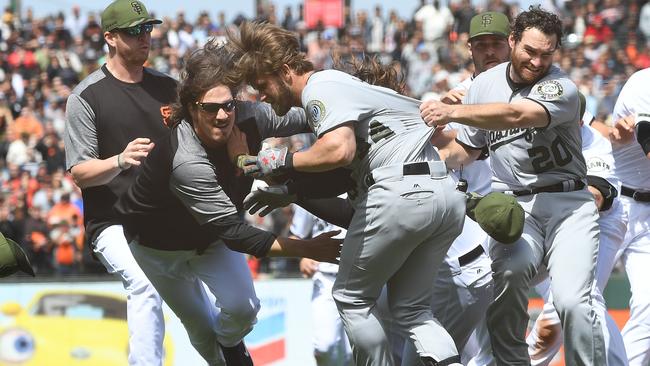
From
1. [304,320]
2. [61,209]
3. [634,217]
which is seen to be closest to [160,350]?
[634,217]

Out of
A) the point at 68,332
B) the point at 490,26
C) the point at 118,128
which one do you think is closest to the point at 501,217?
the point at 490,26

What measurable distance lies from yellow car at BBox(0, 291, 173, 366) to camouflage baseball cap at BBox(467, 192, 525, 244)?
20.0 feet

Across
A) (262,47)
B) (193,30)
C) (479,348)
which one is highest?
(262,47)

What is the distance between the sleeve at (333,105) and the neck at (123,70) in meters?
2.07

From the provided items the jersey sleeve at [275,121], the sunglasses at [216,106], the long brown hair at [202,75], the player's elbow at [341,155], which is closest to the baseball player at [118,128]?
the long brown hair at [202,75]

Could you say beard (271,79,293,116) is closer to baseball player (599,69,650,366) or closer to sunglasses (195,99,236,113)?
sunglasses (195,99,236,113)

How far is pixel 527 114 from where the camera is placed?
6094 mm

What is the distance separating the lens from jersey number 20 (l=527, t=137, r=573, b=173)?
6.47m

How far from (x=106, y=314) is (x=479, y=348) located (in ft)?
17.3

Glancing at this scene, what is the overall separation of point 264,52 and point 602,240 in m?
2.78

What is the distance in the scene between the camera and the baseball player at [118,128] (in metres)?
7.14

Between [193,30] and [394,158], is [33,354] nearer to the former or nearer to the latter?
[394,158]

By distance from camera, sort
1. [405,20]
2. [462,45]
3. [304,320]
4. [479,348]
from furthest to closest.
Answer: [405,20] < [462,45] < [304,320] < [479,348]

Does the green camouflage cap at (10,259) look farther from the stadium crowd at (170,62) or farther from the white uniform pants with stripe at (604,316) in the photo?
the stadium crowd at (170,62)
